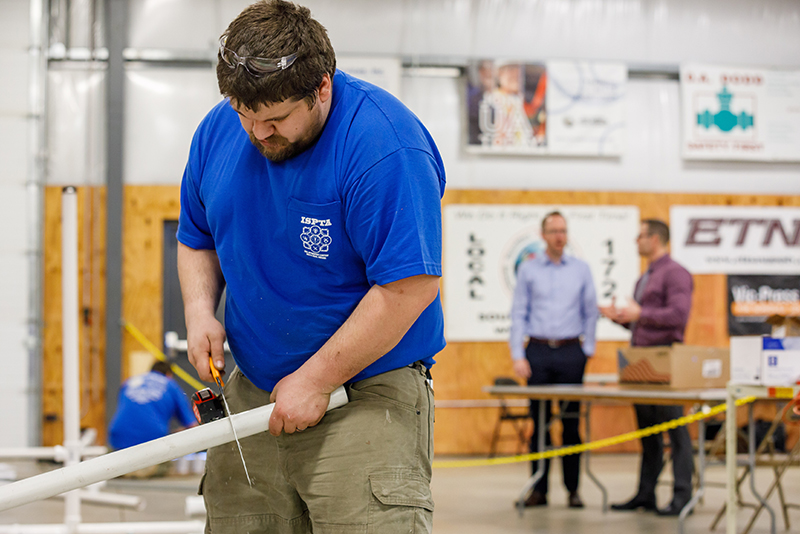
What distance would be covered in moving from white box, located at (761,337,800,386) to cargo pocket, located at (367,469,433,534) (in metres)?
2.64

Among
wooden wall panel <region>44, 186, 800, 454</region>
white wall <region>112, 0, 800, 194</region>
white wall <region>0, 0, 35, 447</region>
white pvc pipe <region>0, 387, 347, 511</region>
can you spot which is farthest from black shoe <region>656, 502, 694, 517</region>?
white wall <region>0, 0, 35, 447</region>

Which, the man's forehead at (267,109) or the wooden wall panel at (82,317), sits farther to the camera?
the wooden wall panel at (82,317)

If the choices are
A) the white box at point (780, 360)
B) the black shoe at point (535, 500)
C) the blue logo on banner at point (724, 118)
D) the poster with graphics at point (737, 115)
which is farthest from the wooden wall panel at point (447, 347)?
the white box at point (780, 360)

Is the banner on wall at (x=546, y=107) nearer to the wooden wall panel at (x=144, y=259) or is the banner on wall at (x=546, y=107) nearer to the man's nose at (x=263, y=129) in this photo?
the wooden wall panel at (x=144, y=259)

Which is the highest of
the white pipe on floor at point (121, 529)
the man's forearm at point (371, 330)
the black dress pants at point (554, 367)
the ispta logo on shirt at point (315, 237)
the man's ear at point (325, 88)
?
the man's ear at point (325, 88)

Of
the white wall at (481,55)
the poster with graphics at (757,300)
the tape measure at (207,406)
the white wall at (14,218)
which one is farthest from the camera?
the poster with graphics at (757,300)

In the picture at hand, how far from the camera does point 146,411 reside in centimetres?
505

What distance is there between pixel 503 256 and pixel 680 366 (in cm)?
321

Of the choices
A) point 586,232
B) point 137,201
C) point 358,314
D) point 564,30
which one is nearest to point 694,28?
point 564,30

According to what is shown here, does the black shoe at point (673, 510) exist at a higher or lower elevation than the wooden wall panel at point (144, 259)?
lower

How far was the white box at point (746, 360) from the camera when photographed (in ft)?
12.0

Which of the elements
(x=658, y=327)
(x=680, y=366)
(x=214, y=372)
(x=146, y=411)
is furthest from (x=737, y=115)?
(x=214, y=372)

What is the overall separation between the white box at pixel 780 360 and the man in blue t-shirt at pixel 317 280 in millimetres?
2532

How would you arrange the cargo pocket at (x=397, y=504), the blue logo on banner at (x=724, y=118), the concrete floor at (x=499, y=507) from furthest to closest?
the blue logo on banner at (x=724, y=118)
the concrete floor at (x=499, y=507)
the cargo pocket at (x=397, y=504)
